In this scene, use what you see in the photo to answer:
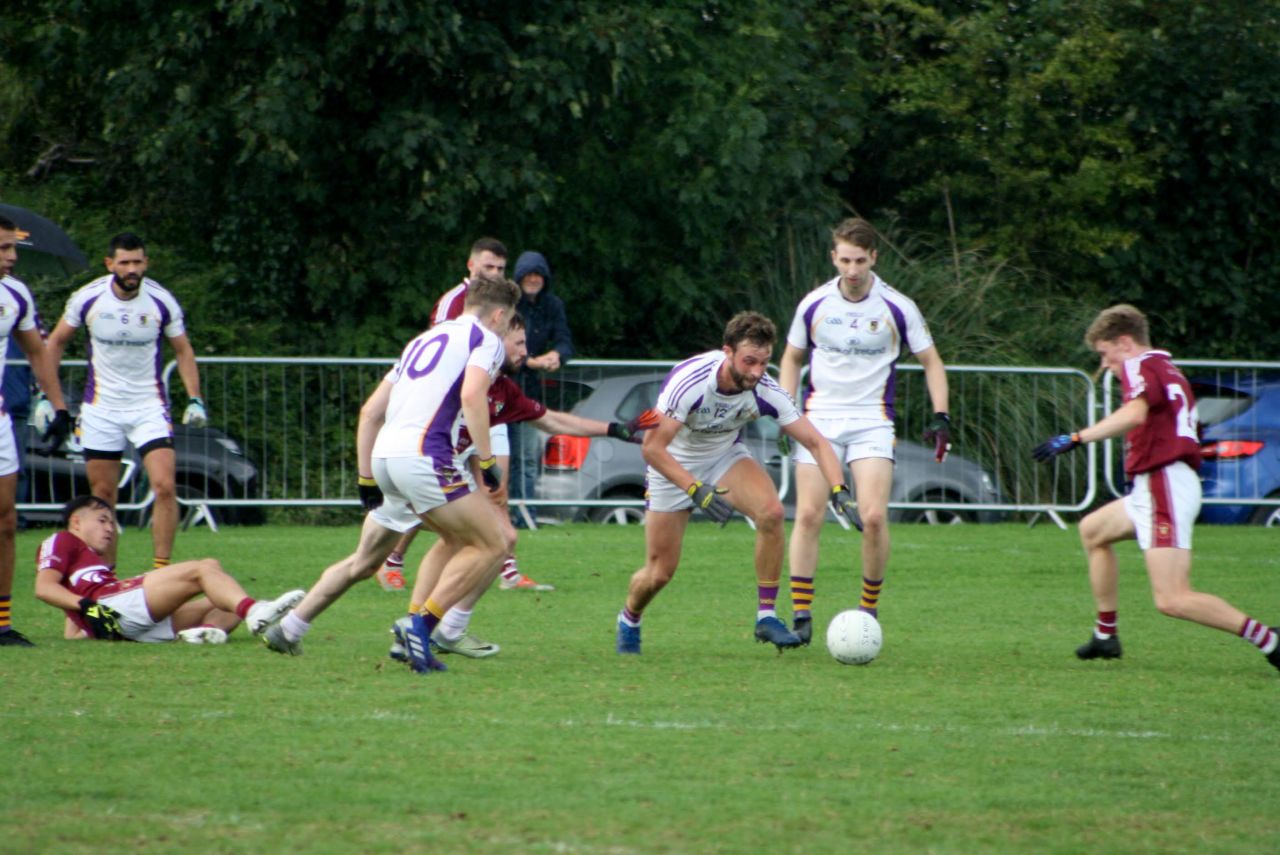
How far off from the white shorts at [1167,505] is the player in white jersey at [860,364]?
139cm

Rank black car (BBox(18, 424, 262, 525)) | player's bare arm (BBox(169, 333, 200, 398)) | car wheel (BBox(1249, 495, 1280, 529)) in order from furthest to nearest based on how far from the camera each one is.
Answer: car wheel (BBox(1249, 495, 1280, 529))
black car (BBox(18, 424, 262, 525))
player's bare arm (BBox(169, 333, 200, 398))

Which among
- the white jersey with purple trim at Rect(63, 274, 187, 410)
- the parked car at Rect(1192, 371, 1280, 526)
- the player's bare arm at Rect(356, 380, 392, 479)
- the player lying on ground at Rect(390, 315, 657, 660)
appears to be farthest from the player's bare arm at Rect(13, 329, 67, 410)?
the parked car at Rect(1192, 371, 1280, 526)

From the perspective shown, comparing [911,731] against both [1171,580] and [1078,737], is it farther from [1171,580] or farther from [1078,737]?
[1171,580]

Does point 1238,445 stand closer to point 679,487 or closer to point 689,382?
point 689,382

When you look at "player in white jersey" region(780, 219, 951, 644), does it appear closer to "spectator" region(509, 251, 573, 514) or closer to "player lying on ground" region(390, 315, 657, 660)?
"player lying on ground" region(390, 315, 657, 660)

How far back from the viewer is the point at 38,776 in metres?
5.80

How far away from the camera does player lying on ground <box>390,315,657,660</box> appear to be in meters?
8.58

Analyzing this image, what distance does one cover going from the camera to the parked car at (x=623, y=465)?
1662 cm

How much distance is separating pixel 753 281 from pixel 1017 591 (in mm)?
10594

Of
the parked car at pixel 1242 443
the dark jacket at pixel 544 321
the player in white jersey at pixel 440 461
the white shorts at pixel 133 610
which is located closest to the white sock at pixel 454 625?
the player in white jersey at pixel 440 461

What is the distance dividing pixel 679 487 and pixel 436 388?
4.56ft

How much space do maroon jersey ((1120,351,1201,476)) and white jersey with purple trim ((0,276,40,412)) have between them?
5.70 meters

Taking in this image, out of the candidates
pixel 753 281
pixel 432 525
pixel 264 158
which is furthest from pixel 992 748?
pixel 753 281

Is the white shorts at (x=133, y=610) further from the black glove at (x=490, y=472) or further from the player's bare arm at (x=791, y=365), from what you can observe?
the player's bare arm at (x=791, y=365)
